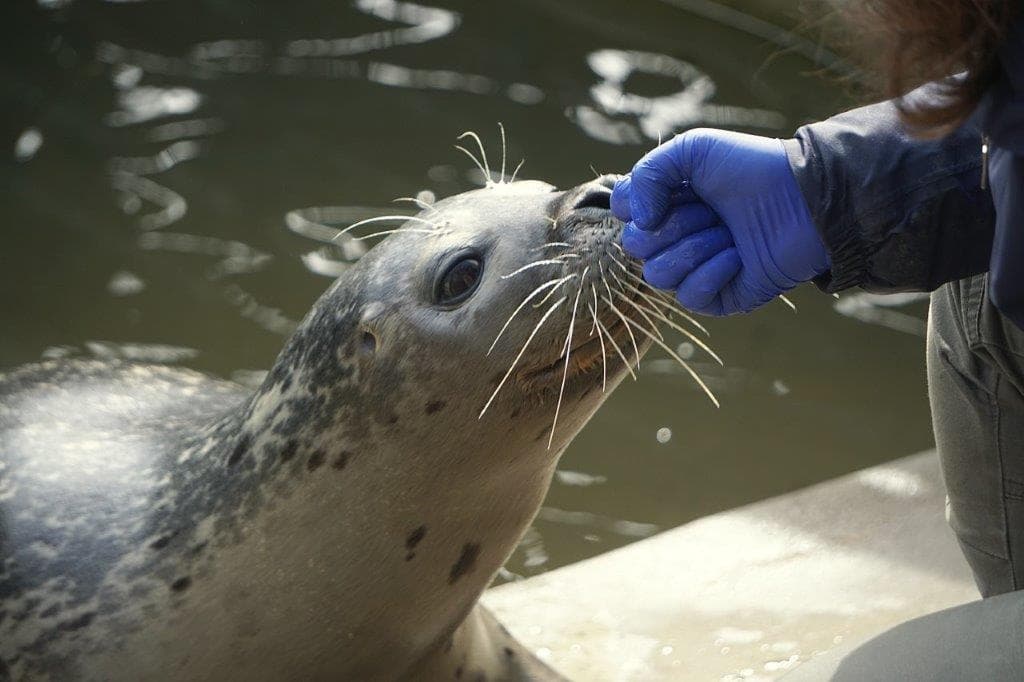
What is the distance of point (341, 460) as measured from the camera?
8.68ft

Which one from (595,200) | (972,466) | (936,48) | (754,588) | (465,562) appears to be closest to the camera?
(936,48)

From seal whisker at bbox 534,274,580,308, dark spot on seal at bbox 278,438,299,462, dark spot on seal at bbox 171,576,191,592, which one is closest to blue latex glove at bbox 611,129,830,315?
seal whisker at bbox 534,274,580,308

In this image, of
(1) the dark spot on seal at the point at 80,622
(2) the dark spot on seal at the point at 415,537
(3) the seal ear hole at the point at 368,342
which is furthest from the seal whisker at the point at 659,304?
(1) the dark spot on seal at the point at 80,622

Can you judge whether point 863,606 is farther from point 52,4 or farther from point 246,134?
point 52,4

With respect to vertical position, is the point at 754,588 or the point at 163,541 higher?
the point at 163,541

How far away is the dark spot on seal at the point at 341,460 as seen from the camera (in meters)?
2.64

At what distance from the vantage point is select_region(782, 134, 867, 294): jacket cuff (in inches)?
91.1

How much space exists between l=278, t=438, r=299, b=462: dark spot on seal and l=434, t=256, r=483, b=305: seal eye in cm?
42

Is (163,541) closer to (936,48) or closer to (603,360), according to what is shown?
(603,360)

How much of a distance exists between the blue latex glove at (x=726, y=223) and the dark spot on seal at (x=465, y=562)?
0.67 metres

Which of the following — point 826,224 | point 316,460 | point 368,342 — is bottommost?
point 826,224

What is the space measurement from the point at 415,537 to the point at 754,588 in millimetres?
1537

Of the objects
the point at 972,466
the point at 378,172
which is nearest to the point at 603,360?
the point at 972,466

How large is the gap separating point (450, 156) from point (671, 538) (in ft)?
8.55
